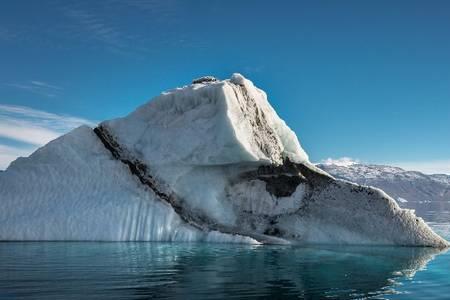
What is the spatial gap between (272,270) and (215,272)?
162 cm

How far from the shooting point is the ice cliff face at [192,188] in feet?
71.0

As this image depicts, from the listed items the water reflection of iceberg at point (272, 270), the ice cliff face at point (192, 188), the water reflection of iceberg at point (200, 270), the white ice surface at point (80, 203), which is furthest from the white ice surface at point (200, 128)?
the water reflection of iceberg at point (272, 270)

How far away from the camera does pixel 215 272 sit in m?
13.2

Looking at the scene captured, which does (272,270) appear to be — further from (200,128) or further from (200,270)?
(200,128)

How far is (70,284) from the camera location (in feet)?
36.7

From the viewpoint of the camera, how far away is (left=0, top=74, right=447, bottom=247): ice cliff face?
852 inches

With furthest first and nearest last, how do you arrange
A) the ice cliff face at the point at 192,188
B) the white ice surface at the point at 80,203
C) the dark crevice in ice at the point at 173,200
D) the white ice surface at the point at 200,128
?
the white ice surface at the point at 200,128
the dark crevice in ice at the point at 173,200
the ice cliff face at the point at 192,188
the white ice surface at the point at 80,203

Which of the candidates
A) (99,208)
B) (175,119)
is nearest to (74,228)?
(99,208)

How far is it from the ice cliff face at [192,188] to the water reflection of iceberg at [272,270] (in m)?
2.08

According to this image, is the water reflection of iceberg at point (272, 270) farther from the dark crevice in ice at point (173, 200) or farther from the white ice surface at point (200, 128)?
the white ice surface at point (200, 128)

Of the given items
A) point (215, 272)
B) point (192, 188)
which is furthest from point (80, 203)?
point (215, 272)

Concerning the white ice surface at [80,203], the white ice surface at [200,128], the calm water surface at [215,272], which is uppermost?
the white ice surface at [200,128]

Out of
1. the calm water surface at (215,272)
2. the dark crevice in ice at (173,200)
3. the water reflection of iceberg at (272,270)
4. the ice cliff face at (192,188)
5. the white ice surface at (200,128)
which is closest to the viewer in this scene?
the calm water surface at (215,272)

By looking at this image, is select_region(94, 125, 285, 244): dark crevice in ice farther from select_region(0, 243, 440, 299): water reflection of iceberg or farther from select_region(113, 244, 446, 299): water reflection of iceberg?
select_region(113, 244, 446, 299): water reflection of iceberg
